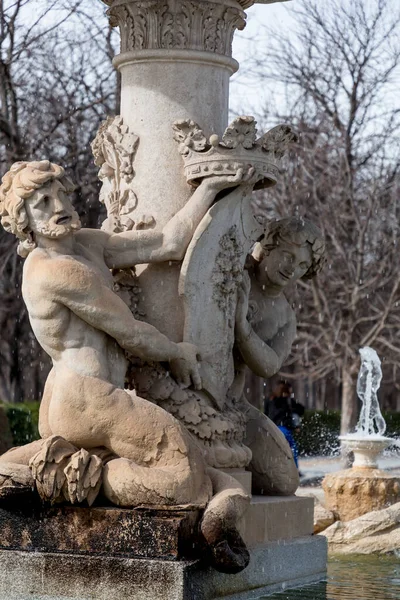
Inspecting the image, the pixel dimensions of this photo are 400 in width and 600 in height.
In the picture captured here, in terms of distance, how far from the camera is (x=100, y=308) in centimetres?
648

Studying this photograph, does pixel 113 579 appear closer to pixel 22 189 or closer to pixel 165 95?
pixel 22 189

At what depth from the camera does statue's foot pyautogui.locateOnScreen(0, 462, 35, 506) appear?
6281mm

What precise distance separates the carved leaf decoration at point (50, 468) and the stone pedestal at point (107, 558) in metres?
0.14

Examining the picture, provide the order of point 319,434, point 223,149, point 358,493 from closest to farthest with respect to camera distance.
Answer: point 223,149
point 358,493
point 319,434

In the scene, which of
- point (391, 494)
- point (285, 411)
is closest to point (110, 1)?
point (391, 494)

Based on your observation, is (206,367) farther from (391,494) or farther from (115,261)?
(391,494)

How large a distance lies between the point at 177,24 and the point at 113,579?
302 centimetres

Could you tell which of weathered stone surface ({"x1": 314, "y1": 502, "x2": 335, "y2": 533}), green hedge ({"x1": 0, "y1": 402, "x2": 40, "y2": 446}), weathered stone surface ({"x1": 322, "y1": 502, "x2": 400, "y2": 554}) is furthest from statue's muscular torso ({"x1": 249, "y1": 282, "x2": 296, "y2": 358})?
green hedge ({"x1": 0, "y1": 402, "x2": 40, "y2": 446})

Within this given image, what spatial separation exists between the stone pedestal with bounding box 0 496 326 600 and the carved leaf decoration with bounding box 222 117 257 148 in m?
2.02

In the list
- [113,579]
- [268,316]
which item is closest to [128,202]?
[268,316]

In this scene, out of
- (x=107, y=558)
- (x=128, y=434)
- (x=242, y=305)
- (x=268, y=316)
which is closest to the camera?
(x=107, y=558)

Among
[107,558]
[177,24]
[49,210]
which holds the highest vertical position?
[177,24]

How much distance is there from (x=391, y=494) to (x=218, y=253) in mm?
6213

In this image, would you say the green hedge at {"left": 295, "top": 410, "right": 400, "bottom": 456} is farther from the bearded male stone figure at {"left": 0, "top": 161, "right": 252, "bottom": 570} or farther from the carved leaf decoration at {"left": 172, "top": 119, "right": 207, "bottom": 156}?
the bearded male stone figure at {"left": 0, "top": 161, "right": 252, "bottom": 570}
